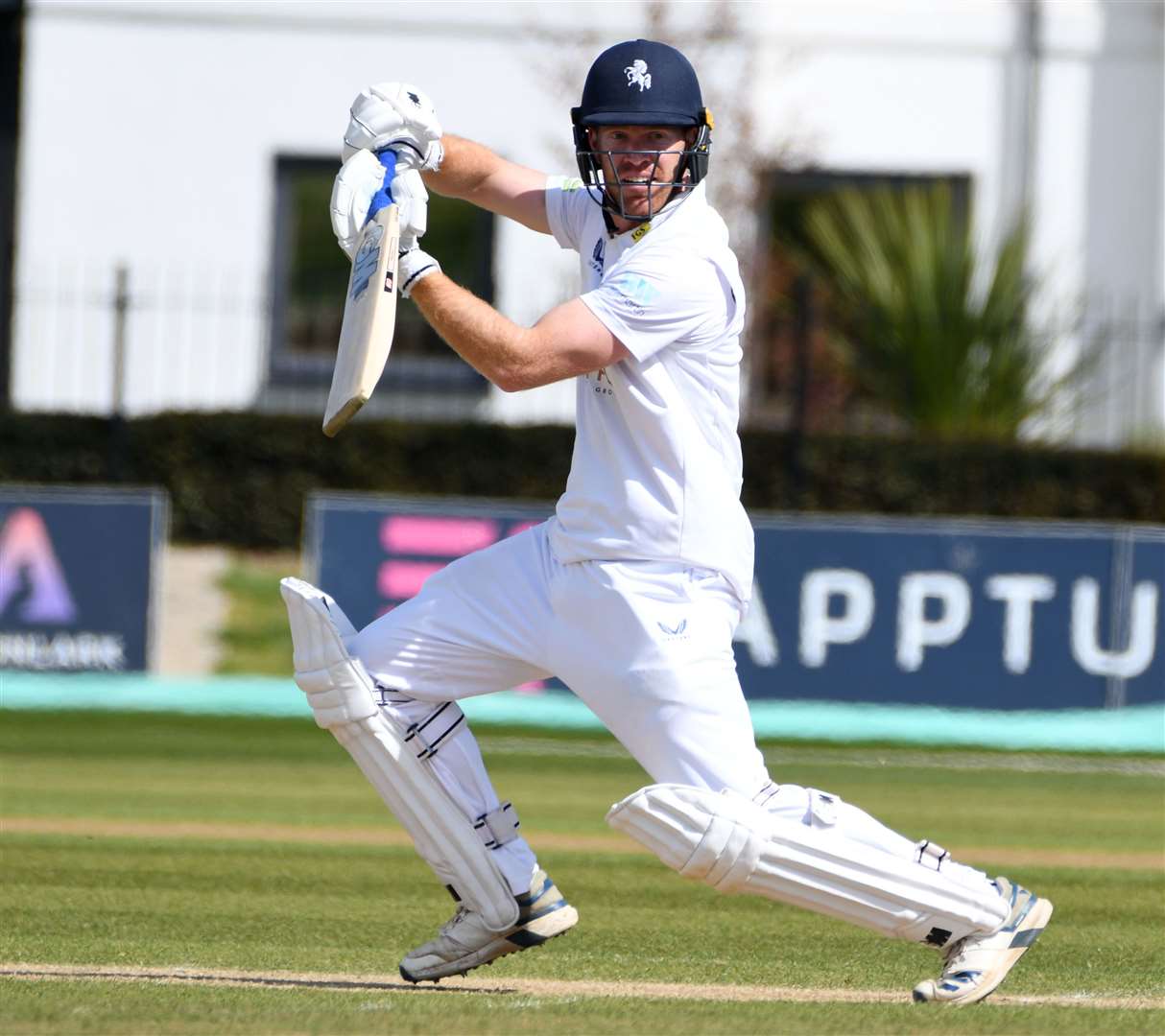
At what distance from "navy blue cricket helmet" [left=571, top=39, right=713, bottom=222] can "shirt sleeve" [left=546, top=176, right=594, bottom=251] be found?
A: 0.25 m

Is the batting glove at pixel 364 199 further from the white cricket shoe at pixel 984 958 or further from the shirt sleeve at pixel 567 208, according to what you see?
the white cricket shoe at pixel 984 958

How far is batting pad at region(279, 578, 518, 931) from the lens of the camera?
4645mm

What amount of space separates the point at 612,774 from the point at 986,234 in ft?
28.4

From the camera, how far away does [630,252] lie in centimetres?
457

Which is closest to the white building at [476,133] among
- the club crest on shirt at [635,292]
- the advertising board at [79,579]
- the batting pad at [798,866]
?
the advertising board at [79,579]

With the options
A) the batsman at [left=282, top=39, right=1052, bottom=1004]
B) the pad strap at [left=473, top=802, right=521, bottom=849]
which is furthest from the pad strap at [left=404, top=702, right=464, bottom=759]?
the pad strap at [left=473, top=802, right=521, bottom=849]

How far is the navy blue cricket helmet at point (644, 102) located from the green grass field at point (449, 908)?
169 centimetres

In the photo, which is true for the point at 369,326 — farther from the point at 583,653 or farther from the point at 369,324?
the point at 583,653

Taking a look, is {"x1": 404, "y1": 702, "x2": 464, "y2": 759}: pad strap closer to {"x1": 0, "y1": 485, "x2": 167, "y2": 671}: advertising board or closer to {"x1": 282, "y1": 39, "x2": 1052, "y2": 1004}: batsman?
{"x1": 282, "y1": 39, "x2": 1052, "y2": 1004}: batsman

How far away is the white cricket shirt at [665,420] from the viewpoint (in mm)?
4484

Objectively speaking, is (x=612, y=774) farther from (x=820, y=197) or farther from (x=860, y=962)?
(x=820, y=197)

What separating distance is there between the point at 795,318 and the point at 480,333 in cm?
1068

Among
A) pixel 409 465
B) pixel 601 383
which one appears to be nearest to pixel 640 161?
pixel 601 383

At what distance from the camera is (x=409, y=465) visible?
1428cm
